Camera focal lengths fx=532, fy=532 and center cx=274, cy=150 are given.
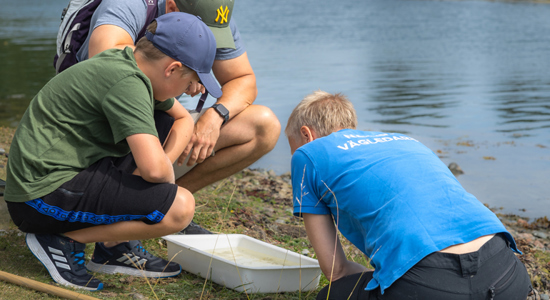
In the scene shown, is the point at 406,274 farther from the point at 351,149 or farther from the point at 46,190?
the point at 46,190

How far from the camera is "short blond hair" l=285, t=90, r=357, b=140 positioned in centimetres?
261

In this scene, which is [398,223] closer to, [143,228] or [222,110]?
[143,228]

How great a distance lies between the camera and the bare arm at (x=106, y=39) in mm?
3170

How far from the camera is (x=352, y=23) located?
34.6 meters

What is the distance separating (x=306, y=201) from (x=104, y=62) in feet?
3.85

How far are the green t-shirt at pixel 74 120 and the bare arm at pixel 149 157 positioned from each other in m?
0.04

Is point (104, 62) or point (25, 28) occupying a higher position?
point (104, 62)

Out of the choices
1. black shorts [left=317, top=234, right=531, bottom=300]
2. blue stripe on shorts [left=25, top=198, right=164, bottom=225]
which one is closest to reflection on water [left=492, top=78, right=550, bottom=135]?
black shorts [left=317, top=234, right=531, bottom=300]

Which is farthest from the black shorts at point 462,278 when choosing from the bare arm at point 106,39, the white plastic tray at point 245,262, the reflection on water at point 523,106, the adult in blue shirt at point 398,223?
the reflection on water at point 523,106

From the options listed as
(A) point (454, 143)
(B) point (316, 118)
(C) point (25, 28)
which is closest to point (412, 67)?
(A) point (454, 143)

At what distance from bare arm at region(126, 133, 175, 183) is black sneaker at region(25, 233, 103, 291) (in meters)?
0.61

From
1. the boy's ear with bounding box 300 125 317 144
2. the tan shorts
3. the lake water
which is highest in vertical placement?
the boy's ear with bounding box 300 125 317 144

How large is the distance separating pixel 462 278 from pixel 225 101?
209cm

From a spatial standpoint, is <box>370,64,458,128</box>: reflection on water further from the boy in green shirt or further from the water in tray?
the boy in green shirt
